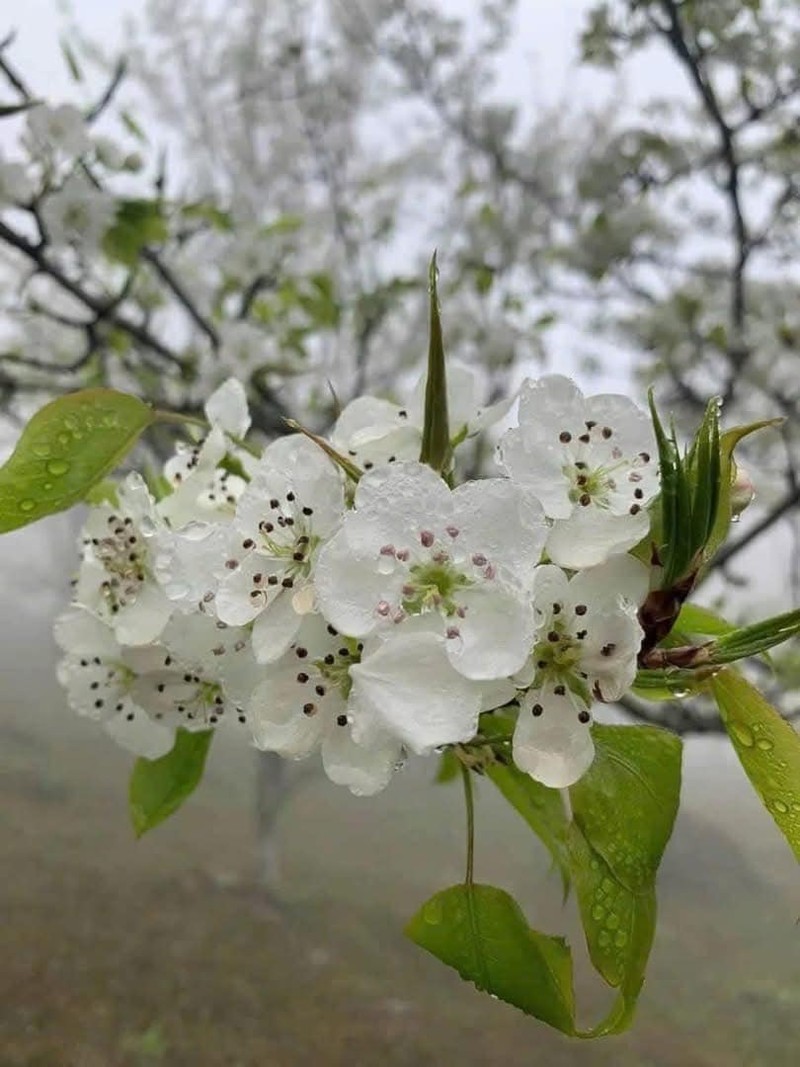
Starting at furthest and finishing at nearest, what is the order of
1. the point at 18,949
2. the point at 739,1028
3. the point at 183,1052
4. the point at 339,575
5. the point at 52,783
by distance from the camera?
the point at 52,783 → the point at 739,1028 → the point at 18,949 → the point at 183,1052 → the point at 339,575

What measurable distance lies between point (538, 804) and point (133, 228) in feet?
3.85

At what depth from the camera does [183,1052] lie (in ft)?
13.4

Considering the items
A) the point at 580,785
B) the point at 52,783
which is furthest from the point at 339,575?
the point at 52,783

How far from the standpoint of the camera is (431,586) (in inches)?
18.3

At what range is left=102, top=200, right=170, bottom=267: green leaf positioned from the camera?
1.44 metres

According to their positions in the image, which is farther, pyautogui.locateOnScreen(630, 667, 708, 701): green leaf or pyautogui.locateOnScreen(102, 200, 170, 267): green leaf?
pyautogui.locateOnScreen(102, 200, 170, 267): green leaf

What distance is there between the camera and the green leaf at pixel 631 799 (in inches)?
18.0

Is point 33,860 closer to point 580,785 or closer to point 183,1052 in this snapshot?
point 183,1052

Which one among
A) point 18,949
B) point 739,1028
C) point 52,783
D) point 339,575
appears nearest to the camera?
point 339,575

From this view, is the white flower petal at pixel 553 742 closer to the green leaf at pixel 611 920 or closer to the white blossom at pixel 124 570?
the green leaf at pixel 611 920

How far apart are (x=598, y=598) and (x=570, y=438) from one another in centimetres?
11

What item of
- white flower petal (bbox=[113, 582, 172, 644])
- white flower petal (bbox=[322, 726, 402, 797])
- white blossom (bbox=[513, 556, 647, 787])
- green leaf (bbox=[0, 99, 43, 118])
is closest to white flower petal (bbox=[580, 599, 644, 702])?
white blossom (bbox=[513, 556, 647, 787])

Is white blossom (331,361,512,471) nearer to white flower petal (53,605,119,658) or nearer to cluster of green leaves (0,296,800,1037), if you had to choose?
cluster of green leaves (0,296,800,1037)

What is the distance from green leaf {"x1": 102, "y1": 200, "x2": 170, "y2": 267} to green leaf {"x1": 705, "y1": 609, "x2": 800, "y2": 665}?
47.4 inches
